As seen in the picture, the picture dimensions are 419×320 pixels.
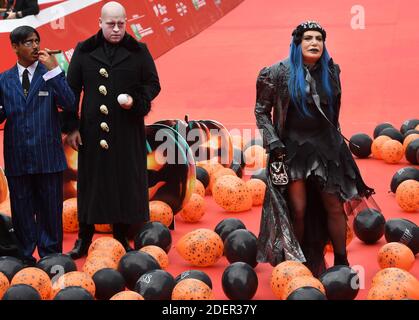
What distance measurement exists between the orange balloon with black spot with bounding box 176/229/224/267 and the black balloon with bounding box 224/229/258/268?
0.34 ft

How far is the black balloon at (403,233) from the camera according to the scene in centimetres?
719

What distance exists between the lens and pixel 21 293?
19.0 ft

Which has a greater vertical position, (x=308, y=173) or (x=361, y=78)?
(x=308, y=173)

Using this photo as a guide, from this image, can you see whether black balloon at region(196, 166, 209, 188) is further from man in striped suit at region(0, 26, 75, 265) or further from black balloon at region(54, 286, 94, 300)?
black balloon at region(54, 286, 94, 300)

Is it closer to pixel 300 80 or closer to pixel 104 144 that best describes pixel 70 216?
pixel 104 144

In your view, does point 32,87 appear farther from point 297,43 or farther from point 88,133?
point 297,43

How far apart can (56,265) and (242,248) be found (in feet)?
4.59

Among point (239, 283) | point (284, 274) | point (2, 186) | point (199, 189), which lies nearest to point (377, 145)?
point (199, 189)

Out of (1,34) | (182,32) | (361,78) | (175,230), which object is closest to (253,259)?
(175,230)

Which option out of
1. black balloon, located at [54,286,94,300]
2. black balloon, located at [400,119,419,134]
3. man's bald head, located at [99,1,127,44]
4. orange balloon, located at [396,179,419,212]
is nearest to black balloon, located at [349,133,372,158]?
black balloon, located at [400,119,419,134]

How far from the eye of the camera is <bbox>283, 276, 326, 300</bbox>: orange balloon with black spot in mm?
5844

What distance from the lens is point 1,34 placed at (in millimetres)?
12742

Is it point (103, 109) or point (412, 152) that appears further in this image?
point (412, 152)

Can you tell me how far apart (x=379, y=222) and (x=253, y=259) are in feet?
3.97
